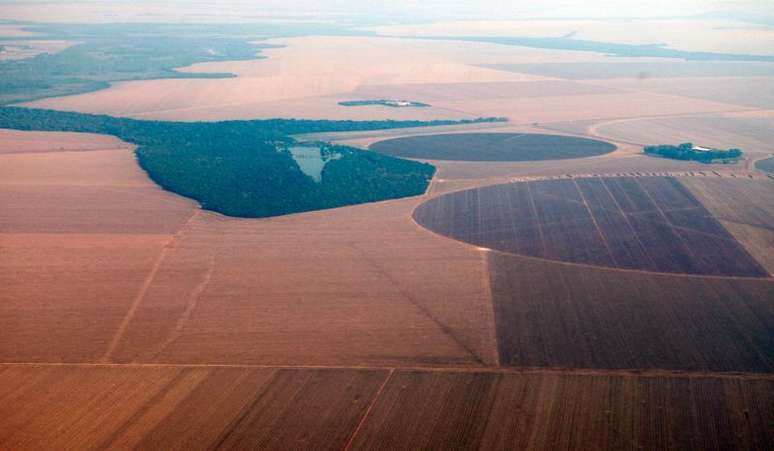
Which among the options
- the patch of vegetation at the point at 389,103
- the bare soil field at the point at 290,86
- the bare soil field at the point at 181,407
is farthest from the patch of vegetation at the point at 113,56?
the bare soil field at the point at 181,407

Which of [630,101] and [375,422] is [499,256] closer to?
[375,422]

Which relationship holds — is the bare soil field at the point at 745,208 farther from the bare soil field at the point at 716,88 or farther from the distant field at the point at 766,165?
the bare soil field at the point at 716,88

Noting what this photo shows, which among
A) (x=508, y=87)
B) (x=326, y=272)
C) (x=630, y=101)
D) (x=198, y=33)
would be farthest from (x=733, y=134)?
(x=198, y=33)

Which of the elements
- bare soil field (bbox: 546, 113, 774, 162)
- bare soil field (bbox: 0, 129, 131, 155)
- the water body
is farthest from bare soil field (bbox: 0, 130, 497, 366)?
bare soil field (bbox: 546, 113, 774, 162)

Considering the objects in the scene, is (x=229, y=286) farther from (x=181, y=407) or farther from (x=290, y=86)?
(x=290, y=86)

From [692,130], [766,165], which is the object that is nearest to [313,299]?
[766,165]

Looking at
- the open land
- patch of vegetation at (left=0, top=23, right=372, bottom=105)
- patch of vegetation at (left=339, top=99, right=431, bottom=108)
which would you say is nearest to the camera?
the open land

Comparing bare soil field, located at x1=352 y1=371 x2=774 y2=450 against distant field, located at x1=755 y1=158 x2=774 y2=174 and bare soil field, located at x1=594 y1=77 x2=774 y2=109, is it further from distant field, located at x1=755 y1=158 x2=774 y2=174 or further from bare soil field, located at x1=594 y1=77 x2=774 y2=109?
bare soil field, located at x1=594 y1=77 x2=774 y2=109
